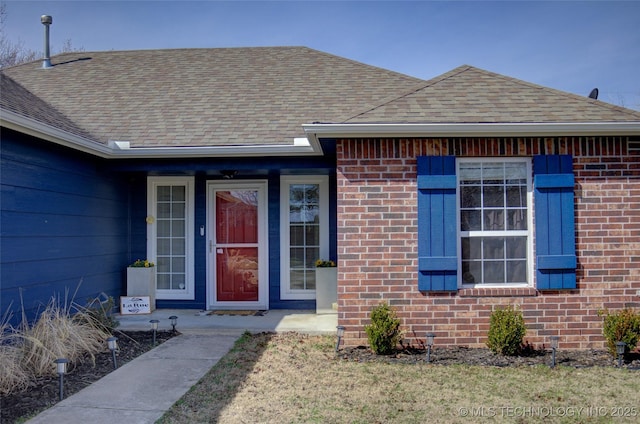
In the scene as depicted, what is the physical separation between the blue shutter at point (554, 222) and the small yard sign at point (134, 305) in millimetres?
5735

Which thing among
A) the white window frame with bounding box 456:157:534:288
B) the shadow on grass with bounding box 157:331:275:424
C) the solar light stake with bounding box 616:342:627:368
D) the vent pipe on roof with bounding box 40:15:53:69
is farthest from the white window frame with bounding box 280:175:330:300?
the vent pipe on roof with bounding box 40:15:53:69

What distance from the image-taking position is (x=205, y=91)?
9352 mm

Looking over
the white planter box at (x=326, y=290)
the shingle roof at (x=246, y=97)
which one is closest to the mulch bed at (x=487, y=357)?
the white planter box at (x=326, y=290)

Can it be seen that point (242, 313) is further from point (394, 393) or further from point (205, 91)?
point (205, 91)

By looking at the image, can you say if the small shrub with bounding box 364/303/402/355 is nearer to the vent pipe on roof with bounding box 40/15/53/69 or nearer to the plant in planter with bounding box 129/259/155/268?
the plant in planter with bounding box 129/259/155/268

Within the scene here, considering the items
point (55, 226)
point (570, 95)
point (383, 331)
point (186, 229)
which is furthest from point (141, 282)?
point (570, 95)

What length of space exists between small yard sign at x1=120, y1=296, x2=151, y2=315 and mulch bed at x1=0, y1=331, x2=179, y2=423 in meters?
1.22

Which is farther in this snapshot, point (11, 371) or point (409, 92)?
point (409, 92)

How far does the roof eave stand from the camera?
5543 mm

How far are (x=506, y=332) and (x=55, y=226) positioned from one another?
18.8ft

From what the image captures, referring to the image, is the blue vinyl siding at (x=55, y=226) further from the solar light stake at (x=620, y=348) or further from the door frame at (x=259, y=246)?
the solar light stake at (x=620, y=348)

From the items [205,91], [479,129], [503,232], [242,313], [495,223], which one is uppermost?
[205,91]

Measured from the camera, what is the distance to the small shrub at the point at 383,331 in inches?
215

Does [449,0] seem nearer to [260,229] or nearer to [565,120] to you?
[565,120]
